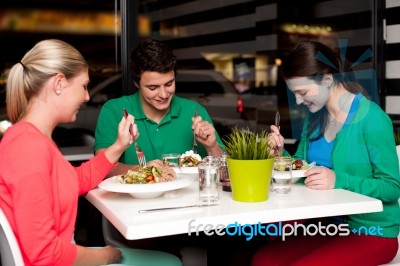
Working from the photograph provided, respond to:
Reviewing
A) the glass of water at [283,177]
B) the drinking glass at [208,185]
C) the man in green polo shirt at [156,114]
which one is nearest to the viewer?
the drinking glass at [208,185]

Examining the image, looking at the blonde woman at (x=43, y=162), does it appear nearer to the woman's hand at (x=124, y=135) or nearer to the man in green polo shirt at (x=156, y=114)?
the woman's hand at (x=124, y=135)

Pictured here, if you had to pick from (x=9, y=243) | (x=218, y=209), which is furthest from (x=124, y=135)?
(x=9, y=243)

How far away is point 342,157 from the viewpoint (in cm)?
198

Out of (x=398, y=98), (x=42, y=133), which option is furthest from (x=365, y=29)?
(x=42, y=133)

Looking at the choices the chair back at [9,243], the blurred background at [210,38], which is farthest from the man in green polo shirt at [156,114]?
the blurred background at [210,38]

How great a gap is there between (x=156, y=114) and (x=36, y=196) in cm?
126

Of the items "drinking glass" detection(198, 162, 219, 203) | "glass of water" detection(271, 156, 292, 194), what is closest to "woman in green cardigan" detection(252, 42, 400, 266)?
"glass of water" detection(271, 156, 292, 194)

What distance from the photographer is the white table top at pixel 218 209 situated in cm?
141

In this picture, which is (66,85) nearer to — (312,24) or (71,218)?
(71,218)

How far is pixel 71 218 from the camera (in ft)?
5.13

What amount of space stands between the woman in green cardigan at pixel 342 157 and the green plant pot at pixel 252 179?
0.82ft

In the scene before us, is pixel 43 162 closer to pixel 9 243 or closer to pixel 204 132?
pixel 9 243

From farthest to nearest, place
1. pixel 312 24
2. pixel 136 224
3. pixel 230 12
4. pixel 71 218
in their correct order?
pixel 230 12 < pixel 312 24 < pixel 71 218 < pixel 136 224

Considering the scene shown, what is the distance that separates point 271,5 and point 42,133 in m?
3.75
